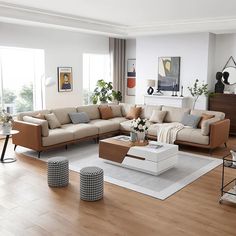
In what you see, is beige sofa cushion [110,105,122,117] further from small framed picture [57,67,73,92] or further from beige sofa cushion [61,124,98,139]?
small framed picture [57,67,73,92]

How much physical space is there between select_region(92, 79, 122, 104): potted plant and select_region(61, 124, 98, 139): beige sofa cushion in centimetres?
262

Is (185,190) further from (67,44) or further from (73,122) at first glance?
(67,44)

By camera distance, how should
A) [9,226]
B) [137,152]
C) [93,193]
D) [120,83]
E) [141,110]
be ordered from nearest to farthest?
1. [9,226]
2. [93,193]
3. [137,152]
4. [141,110]
5. [120,83]

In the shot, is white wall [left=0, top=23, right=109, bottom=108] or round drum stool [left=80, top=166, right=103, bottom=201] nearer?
round drum stool [left=80, top=166, right=103, bottom=201]

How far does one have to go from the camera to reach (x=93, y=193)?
4.21 m

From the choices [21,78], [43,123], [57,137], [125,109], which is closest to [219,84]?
[125,109]

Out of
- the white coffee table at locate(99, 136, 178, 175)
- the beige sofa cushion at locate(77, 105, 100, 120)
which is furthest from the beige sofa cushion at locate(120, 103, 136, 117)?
the white coffee table at locate(99, 136, 178, 175)

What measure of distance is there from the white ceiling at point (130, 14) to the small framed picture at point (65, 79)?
1.51m

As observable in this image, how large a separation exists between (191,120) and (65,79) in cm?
414

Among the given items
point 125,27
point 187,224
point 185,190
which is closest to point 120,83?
point 125,27

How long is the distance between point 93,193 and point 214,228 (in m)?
1.62

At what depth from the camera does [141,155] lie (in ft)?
17.6

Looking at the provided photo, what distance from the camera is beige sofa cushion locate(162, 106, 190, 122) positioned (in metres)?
7.57

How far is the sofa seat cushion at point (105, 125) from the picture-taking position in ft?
24.4
